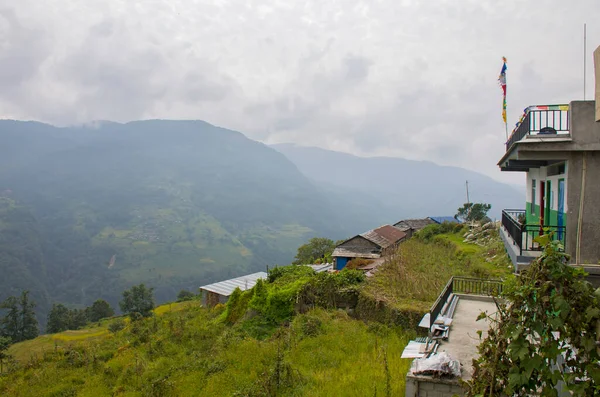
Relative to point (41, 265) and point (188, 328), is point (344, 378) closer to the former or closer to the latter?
point (188, 328)

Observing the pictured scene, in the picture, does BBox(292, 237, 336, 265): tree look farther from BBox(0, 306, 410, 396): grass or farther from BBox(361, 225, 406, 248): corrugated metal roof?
BBox(0, 306, 410, 396): grass

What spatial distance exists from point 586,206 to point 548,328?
798 cm

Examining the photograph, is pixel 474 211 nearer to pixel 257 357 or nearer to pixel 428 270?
pixel 428 270

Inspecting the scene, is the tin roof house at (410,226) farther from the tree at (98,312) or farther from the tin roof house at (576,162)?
the tree at (98,312)

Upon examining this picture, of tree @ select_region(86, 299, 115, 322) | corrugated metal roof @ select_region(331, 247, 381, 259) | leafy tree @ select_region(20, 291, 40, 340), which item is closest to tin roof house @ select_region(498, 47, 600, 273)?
corrugated metal roof @ select_region(331, 247, 381, 259)

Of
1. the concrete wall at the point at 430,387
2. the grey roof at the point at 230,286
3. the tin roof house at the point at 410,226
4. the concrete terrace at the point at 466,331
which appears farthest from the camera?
the tin roof house at the point at 410,226

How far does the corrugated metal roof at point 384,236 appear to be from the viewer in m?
30.9

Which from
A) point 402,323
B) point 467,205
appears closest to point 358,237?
point 402,323

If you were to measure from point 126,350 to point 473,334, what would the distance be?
1509 centimetres

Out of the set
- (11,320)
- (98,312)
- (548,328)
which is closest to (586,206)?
(548,328)

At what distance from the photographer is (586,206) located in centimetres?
968

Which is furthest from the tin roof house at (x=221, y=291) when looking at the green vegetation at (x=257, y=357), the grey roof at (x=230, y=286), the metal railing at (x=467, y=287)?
the metal railing at (x=467, y=287)

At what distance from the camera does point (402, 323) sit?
13.3m

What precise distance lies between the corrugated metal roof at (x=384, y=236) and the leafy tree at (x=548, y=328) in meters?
26.8
